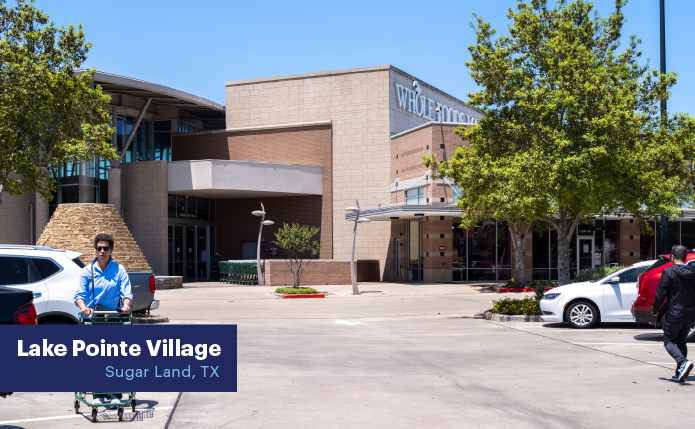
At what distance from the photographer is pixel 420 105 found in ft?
137

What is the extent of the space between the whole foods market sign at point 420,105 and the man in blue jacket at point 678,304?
30475 mm

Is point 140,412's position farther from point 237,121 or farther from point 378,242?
point 237,121

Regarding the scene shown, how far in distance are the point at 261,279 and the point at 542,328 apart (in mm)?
19439

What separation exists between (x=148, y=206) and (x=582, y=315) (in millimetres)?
26511

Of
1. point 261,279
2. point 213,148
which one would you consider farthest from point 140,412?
point 213,148

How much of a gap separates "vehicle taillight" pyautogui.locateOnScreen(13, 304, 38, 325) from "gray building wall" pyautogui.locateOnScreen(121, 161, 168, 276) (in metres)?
29.2

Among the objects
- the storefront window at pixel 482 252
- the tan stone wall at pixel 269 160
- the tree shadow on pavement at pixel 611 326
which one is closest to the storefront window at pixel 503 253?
the storefront window at pixel 482 252

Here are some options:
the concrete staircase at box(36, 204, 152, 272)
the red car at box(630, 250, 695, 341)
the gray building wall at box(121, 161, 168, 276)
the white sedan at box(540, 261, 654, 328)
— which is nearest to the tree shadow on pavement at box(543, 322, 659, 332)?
the white sedan at box(540, 261, 654, 328)

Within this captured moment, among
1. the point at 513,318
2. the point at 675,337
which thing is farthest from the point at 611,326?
the point at 675,337

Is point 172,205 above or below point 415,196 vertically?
below

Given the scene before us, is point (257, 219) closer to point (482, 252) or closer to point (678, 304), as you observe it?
point (482, 252)

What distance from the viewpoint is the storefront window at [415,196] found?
111 feet

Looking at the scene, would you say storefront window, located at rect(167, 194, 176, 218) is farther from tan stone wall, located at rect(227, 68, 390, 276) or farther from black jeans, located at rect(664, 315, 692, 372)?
black jeans, located at rect(664, 315, 692, 372)

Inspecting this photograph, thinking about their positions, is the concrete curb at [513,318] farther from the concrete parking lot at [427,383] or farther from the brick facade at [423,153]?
the brick facade at [423,153]
